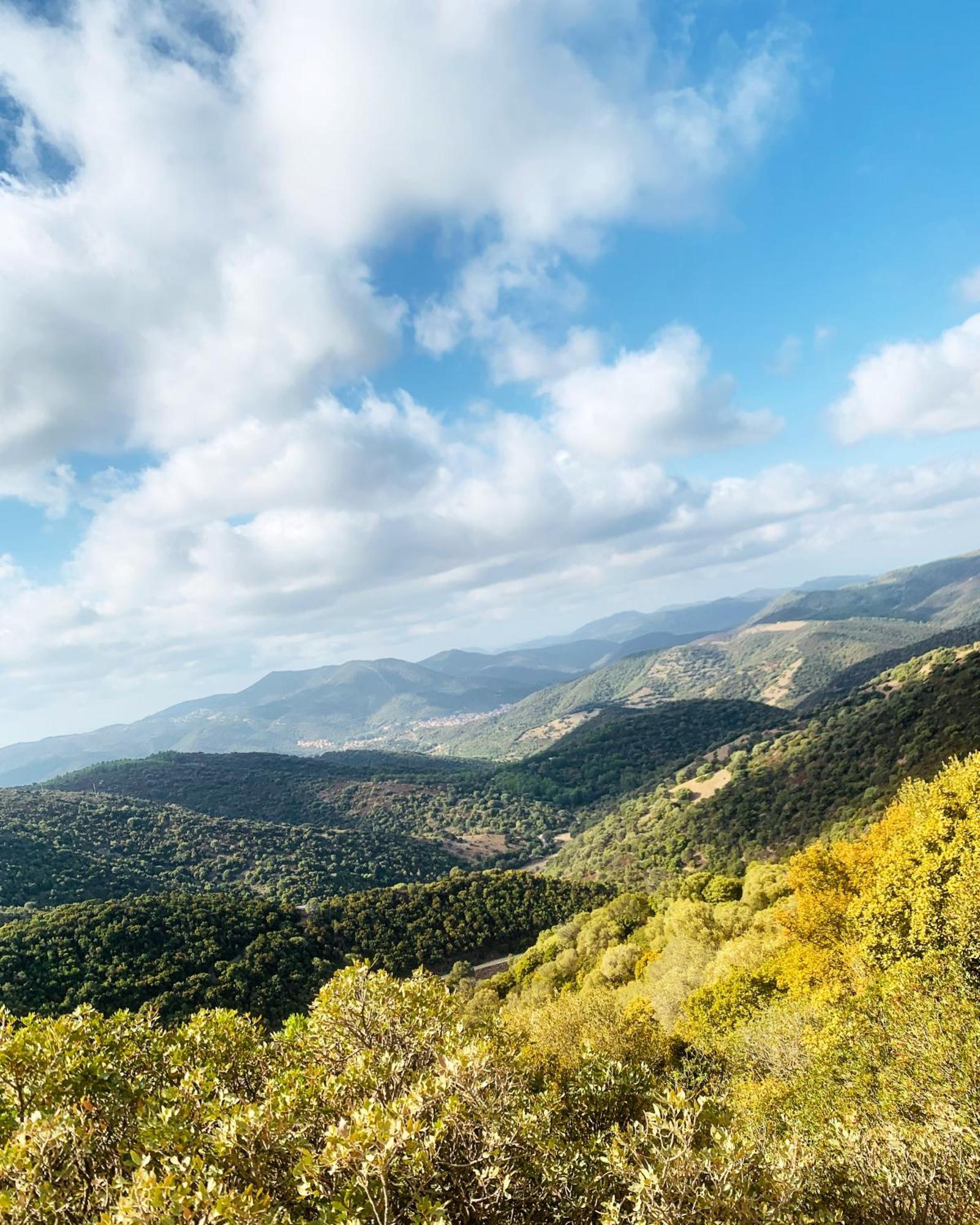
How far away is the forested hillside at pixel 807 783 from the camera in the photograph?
8912cm

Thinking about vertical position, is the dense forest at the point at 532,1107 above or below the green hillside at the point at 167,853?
above

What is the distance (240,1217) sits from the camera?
7602 millimetres

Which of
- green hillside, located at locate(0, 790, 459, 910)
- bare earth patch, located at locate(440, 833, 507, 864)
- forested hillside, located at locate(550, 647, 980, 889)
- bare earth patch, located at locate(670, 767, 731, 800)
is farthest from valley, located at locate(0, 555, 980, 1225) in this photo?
bare earth patch, located at locate(440, 833, 507, 864)

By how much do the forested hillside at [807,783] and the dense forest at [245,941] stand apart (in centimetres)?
3272

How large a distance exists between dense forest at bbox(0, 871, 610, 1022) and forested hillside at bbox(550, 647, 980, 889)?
107 ft

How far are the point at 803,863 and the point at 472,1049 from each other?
31.6m

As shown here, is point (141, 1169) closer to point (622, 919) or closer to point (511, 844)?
Answer: point (622, 919)

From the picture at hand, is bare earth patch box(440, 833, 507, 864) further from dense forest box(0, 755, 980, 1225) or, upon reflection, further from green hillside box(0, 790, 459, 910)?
dense forest box(0, 755, 980, 1225)

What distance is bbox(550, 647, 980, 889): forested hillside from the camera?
8912 centimetres

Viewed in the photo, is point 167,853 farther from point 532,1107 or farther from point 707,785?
point 532,1107

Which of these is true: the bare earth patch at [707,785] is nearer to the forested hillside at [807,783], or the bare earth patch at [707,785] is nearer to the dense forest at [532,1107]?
the forested hillside at [807,783]

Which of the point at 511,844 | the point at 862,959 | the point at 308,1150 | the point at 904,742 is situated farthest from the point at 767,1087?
the point at 511,844

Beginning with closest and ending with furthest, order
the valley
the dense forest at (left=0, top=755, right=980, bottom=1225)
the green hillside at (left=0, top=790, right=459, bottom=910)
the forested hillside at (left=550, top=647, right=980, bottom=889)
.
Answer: the dense forest at (left=0, top=755, right=980, bottom=1225) < the valley < the forested hillside at (left=550, top=647, right=980, bottom=889) < the green hillside at (left=0, top=790, right=459, bottom=910)

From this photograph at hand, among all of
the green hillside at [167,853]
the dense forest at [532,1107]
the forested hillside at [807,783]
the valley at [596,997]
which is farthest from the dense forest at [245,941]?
the dense forest at [532,1107]
